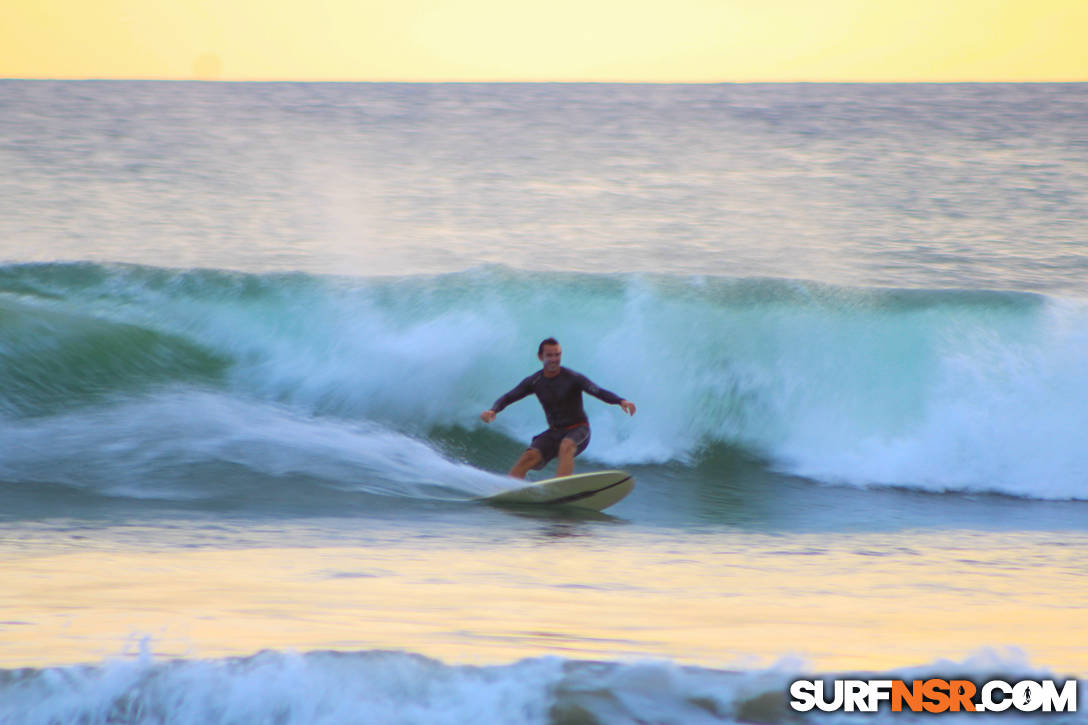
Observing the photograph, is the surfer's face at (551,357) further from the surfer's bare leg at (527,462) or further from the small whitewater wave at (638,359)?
the small whitewater wave at (638,359)

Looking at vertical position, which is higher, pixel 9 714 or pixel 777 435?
pixel 777 435

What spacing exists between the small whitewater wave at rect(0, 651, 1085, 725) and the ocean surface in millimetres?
15

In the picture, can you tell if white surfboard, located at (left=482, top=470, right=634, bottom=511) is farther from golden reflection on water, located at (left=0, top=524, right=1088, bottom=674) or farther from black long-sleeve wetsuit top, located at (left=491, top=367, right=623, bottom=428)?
golden reflection on water, located at (left=0, top=524, right=1088, bottom=674)

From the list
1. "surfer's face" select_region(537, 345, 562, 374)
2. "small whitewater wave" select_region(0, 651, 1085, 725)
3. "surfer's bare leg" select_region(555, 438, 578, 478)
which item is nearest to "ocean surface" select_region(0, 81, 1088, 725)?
"small whitewater wave" select_region(0, 651, 1085, 725)

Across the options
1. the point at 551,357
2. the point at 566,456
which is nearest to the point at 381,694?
the point at 566,456

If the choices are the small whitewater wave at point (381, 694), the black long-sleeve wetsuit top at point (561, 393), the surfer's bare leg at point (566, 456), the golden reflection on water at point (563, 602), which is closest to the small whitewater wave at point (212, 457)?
the surfer's bare leg at point (566, 456)

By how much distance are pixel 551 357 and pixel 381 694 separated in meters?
5.91

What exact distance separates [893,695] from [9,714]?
10.9 feet

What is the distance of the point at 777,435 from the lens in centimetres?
1410

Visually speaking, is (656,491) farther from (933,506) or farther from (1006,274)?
(1006,274)

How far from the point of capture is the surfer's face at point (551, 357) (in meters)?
10.7

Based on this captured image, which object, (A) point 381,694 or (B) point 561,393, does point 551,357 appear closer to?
(B) point 561,393

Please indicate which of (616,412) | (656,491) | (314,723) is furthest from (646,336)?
(314,723)

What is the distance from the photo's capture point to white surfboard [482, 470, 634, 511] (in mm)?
10070
